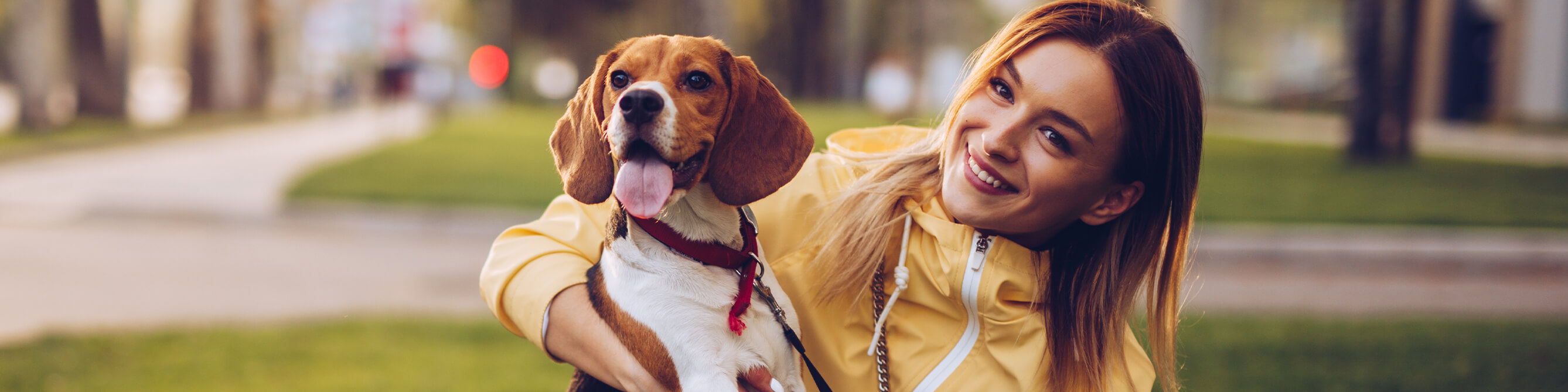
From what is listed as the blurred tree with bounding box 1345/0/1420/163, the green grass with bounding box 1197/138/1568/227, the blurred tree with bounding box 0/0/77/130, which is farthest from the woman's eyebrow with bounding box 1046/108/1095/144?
the blurred tree with bounding box 0/0/77/130

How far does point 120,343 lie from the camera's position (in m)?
5.84

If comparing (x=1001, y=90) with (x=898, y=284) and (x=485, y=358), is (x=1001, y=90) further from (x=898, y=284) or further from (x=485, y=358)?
(x=485, y=358)

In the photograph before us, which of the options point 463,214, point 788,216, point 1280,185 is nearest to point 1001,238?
point 788,216

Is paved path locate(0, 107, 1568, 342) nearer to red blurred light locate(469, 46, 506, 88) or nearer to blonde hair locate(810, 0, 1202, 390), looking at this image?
blonde hair locate(810, 0, 1202, 390)

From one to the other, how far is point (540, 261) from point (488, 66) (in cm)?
3934

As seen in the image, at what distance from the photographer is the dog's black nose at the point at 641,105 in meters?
2.01

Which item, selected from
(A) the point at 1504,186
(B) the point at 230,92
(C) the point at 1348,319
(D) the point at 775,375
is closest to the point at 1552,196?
(A) the point at 1504,186

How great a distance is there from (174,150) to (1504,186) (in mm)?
18299

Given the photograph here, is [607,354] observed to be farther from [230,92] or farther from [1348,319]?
[230,92]

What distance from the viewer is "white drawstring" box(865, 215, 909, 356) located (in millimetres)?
2418

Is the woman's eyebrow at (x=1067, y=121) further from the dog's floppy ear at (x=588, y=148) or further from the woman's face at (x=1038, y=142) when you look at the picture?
the dog's floppy ear at (x=588, y=148)

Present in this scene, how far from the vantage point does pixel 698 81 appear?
2168 mm

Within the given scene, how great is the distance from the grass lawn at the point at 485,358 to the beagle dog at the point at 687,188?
308cm

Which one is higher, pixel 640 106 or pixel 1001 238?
pixel 640 106
